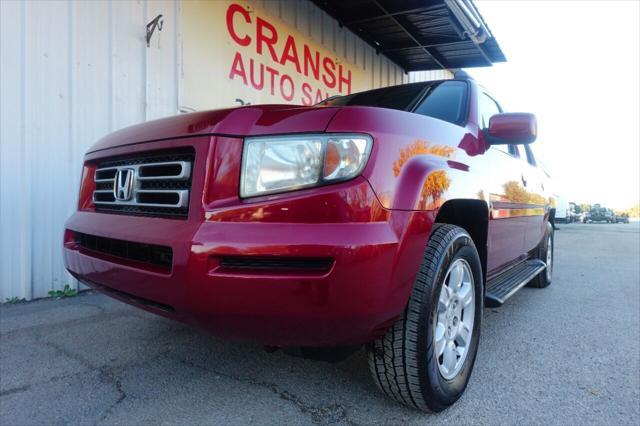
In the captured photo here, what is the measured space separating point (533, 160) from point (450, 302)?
2994 millimetres

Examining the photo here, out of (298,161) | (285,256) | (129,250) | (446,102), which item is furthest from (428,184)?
(129,250)

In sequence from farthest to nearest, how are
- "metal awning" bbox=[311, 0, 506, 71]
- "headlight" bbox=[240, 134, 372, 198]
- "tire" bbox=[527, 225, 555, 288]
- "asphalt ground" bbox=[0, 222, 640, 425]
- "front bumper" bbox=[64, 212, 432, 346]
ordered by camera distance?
"metal awning" bbox=[311, 0, 506, 71], "tire" bbox=[527, 225, 555, 288], "asphalt ground" bbox=[0, 222, 640, 425], "headlight" bbox=[240, 134, 372, 198], "front bumper" bbox=[64, 212, 432, 346]

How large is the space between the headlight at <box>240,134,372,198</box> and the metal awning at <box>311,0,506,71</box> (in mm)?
5357

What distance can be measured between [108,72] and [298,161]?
3.42 m

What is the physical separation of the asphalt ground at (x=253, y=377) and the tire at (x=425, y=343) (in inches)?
4.9

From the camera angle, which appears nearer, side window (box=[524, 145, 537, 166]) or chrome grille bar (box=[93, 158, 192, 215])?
chrome grille bar (box=[93, 158, 192, 215])

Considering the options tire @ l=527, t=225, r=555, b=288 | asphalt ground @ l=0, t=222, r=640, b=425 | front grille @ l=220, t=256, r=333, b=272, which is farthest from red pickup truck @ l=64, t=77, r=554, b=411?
tire @ l=527, t=225, r=555, b=288

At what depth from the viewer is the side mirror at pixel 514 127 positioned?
2.25m

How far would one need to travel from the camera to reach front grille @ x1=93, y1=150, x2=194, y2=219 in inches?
63.9

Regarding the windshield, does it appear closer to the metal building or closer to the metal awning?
the metal building

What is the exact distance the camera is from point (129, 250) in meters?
1.76

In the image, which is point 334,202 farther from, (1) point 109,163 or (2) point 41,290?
(2) point 41,290

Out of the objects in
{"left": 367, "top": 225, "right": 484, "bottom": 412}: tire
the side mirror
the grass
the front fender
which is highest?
the side mirror

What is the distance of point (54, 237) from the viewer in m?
3.75
